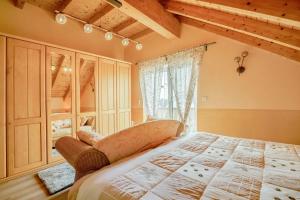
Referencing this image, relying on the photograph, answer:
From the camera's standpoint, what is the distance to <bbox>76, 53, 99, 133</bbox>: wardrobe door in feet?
9.53

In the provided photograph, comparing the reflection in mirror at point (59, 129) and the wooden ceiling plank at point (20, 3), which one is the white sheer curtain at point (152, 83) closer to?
the reflection in mirror at point (59, 129)

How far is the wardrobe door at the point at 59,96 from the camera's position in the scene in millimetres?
2543

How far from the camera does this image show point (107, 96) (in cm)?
341

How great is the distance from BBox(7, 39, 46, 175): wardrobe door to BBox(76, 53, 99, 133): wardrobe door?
0.57 m

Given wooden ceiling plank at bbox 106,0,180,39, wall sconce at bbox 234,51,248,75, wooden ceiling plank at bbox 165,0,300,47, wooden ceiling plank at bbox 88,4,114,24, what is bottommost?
wall sconce at bbox 234,51,248,75

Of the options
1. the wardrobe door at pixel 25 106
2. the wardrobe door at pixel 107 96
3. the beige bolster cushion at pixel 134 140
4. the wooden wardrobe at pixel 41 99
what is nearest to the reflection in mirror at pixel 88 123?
the wooden wardrobe at pixel 41 99

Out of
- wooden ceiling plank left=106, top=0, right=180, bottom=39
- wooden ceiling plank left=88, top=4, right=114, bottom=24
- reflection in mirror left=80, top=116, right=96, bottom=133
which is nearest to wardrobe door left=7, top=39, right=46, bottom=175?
reflection in mirror left=80, top=116, right=96, bottom=133

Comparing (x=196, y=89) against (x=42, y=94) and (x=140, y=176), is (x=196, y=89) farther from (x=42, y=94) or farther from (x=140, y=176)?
(x=42, y=94)

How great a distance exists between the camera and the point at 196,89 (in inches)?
123

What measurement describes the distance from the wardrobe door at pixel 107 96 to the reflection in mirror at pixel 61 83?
0.64 m

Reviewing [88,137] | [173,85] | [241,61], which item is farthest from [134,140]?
[241,61]

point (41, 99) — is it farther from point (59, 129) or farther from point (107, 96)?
point (107, 96)

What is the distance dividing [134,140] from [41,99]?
1.96m

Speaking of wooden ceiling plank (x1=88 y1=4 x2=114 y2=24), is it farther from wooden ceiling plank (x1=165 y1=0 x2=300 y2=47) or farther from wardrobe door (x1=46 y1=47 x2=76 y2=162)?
wooden ceiling plank (x1=165 y1=0 x2=300 y2=47)
